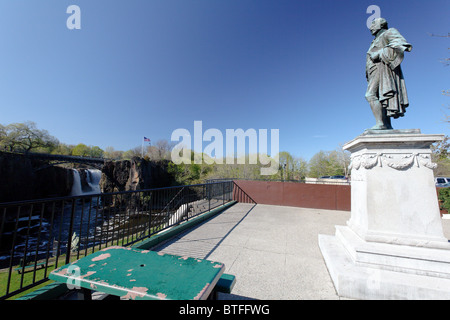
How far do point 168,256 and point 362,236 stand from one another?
9.36ft

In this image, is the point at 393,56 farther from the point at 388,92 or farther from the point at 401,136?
the point at 401,136

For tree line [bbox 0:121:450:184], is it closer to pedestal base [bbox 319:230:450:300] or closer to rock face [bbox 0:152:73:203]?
rock face [bbox 0:152:73:203]

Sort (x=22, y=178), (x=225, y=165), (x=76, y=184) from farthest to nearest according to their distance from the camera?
(x=76, y=184) → (x=225, y=165) → (x=22, y=178)

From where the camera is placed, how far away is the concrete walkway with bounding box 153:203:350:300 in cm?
260

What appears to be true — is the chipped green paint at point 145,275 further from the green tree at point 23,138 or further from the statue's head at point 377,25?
the green tree at point 23,138

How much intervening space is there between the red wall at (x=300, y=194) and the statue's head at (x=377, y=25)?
A: 22.4ft

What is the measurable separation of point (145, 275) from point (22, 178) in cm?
3215

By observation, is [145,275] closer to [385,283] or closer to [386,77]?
[385,283]

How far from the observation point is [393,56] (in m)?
3.11

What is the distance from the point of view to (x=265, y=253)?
3715mm

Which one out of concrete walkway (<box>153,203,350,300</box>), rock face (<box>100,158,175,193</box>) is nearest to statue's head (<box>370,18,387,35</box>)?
concrete walkway (<box>153,203,350,300</box>)

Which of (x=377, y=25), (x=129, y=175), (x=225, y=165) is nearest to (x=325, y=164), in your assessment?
(x=225, y=165)

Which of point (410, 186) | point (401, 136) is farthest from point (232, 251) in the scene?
point (401, 136)

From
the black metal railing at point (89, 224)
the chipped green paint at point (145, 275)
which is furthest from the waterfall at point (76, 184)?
the chipped green paint at point (145, 275)
